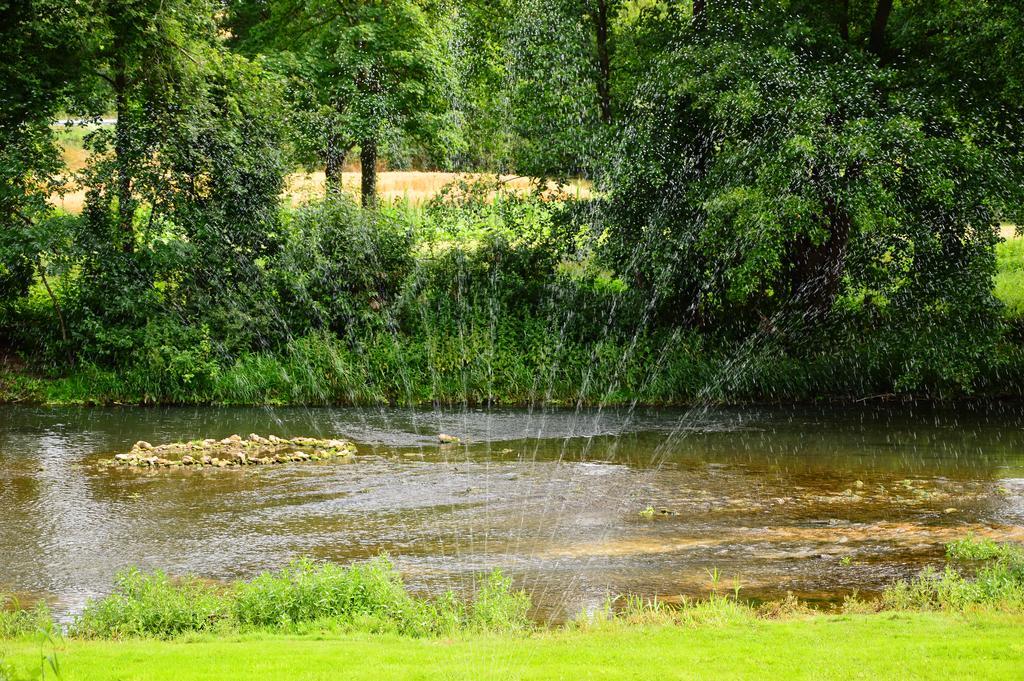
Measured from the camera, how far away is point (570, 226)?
25719 millimetres

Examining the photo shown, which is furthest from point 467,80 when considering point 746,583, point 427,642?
point 427,642

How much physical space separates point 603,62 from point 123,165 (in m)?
12.6

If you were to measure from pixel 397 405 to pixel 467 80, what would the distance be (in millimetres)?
9876

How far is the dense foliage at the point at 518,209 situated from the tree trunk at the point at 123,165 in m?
0.08

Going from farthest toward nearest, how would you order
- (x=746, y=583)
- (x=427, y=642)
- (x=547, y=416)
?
1. (x=547, y=416)
2. (x=746, y=583)
3. (x=427, y=642)

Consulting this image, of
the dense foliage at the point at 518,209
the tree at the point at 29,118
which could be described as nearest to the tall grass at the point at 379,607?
the dense foliage at the point at 518,209

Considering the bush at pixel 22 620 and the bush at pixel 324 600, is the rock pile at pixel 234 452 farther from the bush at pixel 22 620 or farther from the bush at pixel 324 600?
the bush at pixel 324 600

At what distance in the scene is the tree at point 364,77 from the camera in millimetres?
26469

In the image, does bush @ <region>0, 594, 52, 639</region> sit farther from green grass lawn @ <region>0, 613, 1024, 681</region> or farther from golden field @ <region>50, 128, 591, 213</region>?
golden field @ <region>50, 128, 591, 213</region>

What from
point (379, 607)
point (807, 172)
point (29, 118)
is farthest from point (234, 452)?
point (807, 172)

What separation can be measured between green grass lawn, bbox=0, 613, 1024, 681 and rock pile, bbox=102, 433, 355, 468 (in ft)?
31.0

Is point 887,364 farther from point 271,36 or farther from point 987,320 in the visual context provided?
point 271,36

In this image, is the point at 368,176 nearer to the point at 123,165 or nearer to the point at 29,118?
the point at 123,165

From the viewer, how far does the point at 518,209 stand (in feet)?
84.9
